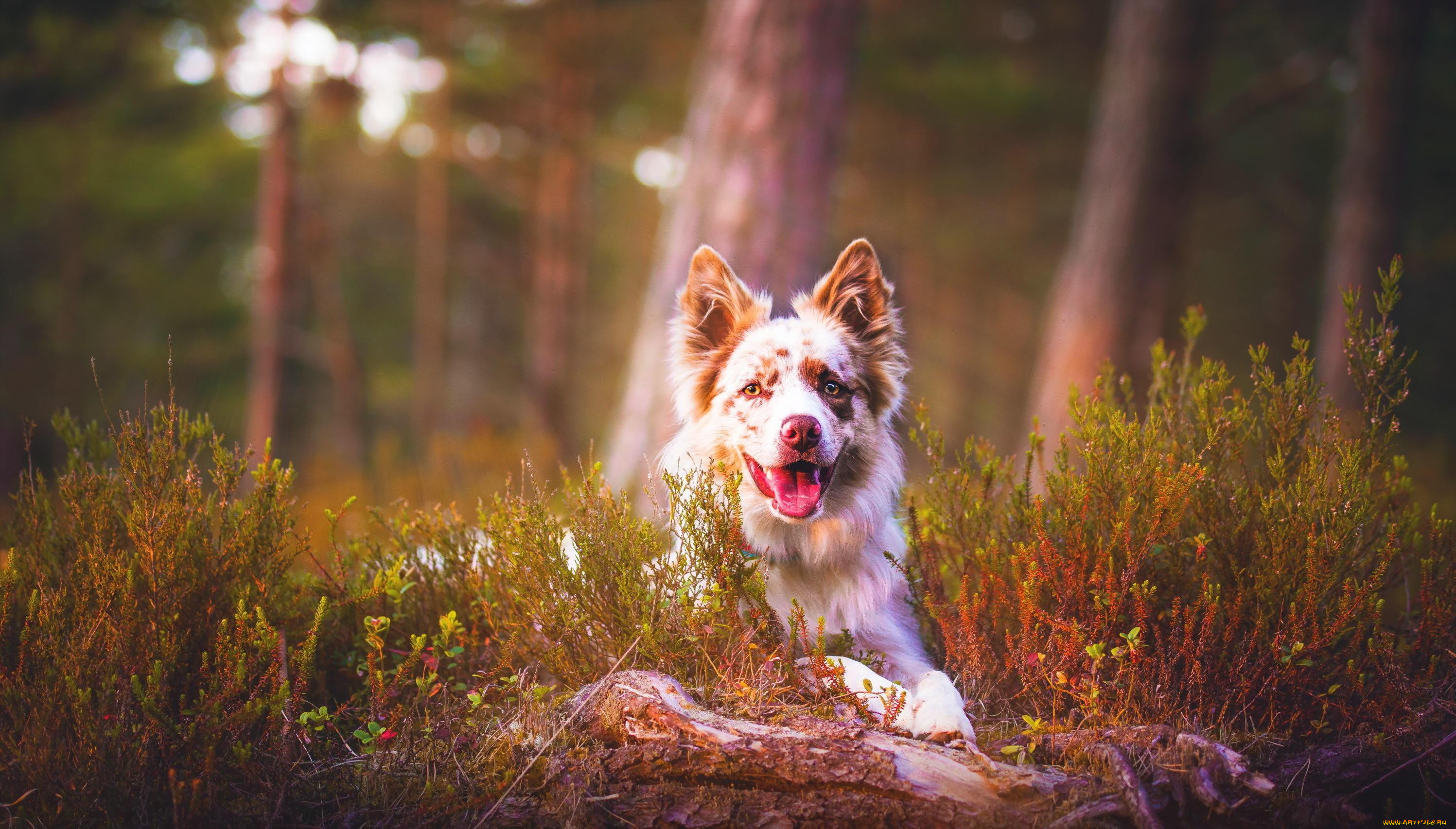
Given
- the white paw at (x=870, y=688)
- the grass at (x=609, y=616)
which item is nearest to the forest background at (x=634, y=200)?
the grass at (x=609, y=616)

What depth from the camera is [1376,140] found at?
870 cm

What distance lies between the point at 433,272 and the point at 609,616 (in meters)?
15.1

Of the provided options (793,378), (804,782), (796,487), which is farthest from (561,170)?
(804,782)

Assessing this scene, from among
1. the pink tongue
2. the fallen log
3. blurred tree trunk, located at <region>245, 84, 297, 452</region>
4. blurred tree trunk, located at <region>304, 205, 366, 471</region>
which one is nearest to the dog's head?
the pink tongue

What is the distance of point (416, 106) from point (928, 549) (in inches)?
607

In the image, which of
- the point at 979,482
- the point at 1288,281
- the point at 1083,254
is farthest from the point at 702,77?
the point at 1288,281

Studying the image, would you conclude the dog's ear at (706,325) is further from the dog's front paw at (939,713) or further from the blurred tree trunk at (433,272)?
the blurred tree trunk at (433,272)

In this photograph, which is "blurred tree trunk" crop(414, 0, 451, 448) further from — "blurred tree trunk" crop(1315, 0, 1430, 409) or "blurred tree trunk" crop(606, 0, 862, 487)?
"blurred tree trunk" crop(1315, 0, 1430, 409)

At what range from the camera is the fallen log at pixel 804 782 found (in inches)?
84.0

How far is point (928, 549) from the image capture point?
3.02 meters

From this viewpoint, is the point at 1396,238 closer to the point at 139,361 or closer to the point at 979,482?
the point at 979,482

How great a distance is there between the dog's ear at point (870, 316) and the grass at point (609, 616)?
1.43 ft

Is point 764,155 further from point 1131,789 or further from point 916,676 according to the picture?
point 1131,789

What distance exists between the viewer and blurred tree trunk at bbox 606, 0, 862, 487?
19.2 feet
